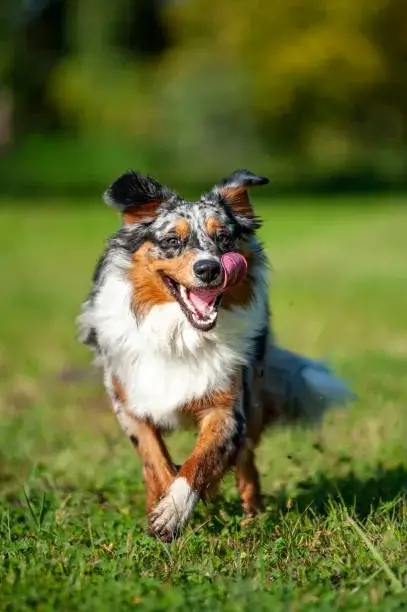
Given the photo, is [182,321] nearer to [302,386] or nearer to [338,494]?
[338,494]

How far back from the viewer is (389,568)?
4531 mm

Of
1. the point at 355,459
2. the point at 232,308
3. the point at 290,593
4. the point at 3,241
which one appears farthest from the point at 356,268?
the point at 290,593

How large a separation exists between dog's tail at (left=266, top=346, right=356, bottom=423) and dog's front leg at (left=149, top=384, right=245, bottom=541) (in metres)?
1.07

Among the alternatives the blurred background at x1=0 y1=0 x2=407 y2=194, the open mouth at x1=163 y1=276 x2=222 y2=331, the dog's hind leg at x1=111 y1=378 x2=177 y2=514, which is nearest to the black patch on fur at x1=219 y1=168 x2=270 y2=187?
the open mouth at x1=163 y1=276 x2=222 y2=331

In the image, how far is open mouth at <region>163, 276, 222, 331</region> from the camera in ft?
17.6

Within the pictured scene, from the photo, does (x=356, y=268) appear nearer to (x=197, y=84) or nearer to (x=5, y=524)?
(x=5, y=524)

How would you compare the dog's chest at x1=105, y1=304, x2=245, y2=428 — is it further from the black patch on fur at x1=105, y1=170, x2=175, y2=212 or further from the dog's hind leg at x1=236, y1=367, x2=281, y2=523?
the black patch on fur at x1=105, y1=170, x2=175, y2=212

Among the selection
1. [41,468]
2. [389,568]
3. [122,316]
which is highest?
[122,316]

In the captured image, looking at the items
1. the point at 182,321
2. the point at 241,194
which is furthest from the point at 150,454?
the point at 241,194

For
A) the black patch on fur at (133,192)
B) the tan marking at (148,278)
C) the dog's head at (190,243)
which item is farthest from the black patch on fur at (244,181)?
the tan marking at (148,278)

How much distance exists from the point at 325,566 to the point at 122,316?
68.0 inches

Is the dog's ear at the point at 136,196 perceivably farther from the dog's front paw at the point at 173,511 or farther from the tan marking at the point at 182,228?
the dog's front paw at the point at 173,511

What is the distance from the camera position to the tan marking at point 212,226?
5.46 m

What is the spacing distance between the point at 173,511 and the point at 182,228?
1.40 m
